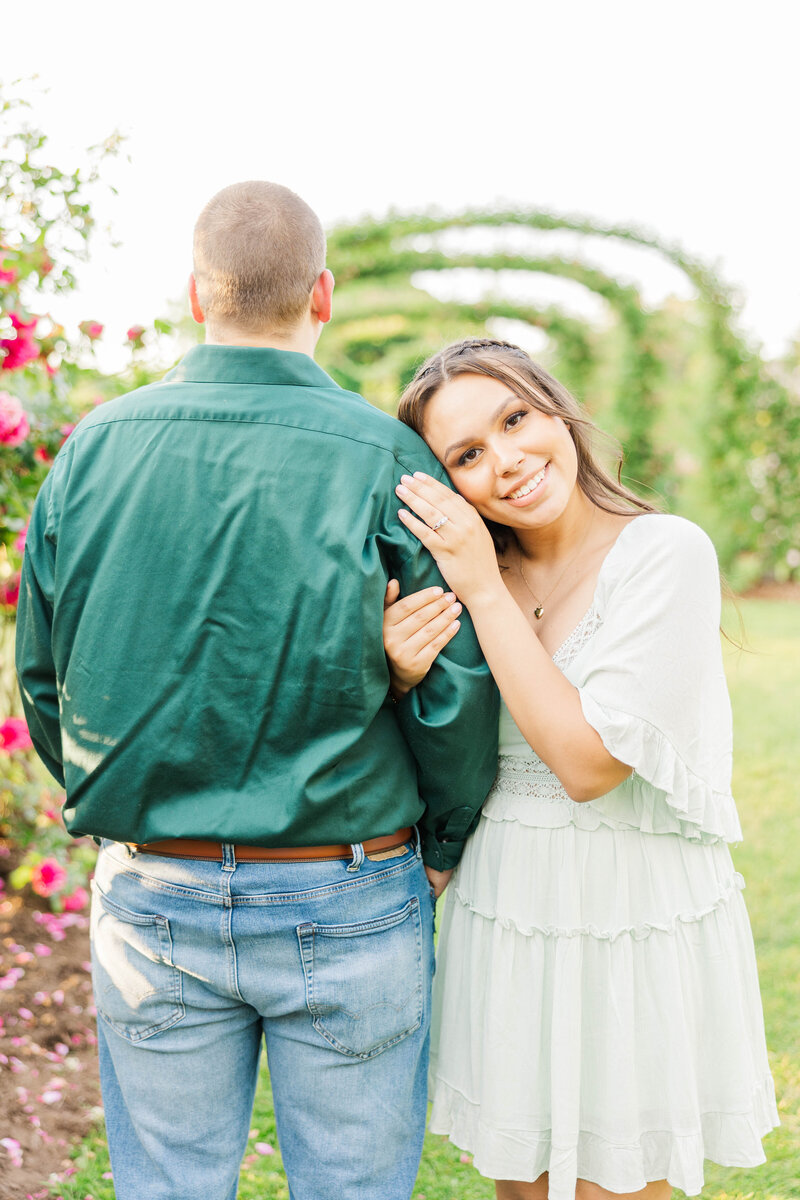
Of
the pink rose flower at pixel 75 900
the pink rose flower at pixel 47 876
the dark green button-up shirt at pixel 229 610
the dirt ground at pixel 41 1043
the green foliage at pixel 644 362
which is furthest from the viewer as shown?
the green foliage at pixel 644 362

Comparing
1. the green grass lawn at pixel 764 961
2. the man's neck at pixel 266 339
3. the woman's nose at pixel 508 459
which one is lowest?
the green grass lawn at pixel 764 961

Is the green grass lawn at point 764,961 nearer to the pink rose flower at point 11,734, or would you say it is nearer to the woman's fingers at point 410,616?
the woman's fingers at point 410,616

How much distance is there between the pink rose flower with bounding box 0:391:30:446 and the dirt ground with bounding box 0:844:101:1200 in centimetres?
180

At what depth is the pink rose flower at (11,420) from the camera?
9.95 feet

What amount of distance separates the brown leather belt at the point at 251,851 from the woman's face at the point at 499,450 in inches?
26.5

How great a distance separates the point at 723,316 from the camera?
503 inches

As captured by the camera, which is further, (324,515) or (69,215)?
(69,215)

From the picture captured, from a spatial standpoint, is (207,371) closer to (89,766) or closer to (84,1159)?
(89,766)

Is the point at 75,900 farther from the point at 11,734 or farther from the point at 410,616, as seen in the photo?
the point at 410,616

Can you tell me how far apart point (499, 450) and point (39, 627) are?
906 mm

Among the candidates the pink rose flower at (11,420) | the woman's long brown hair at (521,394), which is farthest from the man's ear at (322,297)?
the pink rose flower at (11,420)

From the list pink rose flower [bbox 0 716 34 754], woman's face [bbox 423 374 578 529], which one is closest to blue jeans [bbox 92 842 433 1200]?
woman's face [bbox 423 374 578 529]

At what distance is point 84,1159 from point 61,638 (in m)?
1.82

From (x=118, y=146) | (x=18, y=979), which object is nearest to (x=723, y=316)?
(x=118, y=146)
